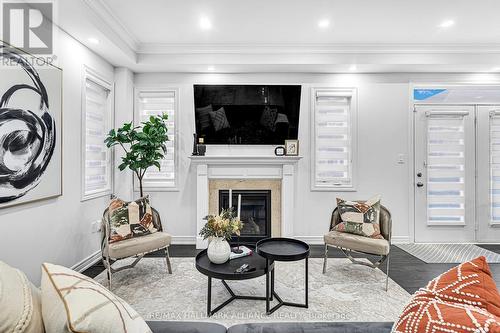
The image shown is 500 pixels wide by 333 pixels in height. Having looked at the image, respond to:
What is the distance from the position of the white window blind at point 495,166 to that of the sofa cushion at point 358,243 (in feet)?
9.37

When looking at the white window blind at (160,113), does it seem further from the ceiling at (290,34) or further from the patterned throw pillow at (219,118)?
the patterned throw pillow at (219,118)

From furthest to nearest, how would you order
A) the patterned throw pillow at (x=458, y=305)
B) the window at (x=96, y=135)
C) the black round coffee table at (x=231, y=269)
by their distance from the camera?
the window at (x=96, y=135) < the black round coffee table at (x=231, y=269) < the patterned throw pillow at (x=458, y=305)

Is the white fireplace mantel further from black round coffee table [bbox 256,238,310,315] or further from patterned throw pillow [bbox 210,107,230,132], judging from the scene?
black round coffee table [bbox 256,238,310,315]

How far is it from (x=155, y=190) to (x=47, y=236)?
1.75m

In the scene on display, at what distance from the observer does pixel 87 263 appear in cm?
345

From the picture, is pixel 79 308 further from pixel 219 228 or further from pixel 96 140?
pixel 96 140

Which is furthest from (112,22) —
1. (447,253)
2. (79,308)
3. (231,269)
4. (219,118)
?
(447,253)

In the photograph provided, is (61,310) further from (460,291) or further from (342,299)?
(342,299)

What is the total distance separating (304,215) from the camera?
4438mm

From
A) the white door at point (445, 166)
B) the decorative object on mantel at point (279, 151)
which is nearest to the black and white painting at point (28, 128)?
the decorative object on mantel at point (279, 151)

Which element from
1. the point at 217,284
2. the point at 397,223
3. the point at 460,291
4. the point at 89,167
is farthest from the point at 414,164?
the point at 89,167

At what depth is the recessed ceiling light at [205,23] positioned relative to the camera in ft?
10.7

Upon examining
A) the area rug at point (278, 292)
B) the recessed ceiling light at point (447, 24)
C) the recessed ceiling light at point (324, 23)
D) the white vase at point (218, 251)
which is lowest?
the area rug at point (278, 292)

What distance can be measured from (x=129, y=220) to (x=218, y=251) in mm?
1299
